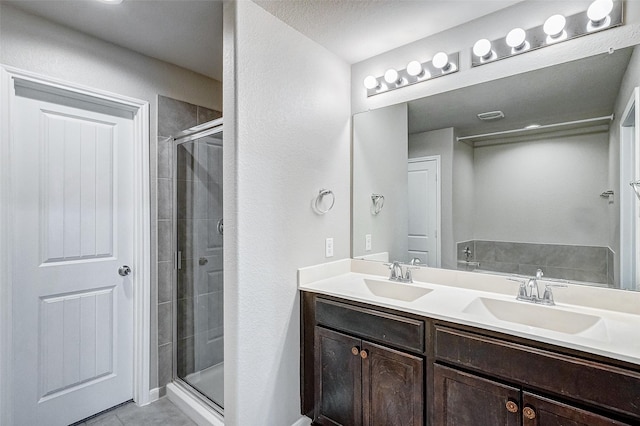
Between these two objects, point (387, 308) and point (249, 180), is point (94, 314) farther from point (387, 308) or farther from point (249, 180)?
point (387, 308)

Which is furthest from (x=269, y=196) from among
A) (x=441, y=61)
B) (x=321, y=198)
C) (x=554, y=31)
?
(x=554, y=31)

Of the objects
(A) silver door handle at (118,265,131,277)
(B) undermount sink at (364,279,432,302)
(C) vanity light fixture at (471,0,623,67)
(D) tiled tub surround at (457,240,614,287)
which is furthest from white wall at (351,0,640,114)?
(A) silver door handle at (118,265,131,277)

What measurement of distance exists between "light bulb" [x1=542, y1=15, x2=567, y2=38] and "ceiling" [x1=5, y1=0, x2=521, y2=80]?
0.22m

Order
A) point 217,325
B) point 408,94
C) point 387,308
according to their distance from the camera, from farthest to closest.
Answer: point 217,325, point 408,94, point 387,308

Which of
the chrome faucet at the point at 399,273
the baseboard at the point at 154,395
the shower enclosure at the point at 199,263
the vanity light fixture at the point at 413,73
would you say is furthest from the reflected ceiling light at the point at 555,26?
the baseboard at the point at 154,395

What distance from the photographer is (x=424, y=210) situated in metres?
2.01

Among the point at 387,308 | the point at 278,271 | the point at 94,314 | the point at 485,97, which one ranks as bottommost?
the point at 94,314

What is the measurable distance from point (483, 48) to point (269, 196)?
1400 millimetres

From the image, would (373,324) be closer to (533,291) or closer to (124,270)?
(533,291)

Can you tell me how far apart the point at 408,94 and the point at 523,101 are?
651 millimetres

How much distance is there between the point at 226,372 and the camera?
5.33 ft

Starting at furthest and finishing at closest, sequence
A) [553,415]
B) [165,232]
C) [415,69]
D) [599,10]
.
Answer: [165,232]
[415,69]
[599,10]
[553,415]

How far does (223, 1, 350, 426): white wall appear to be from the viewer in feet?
5.21

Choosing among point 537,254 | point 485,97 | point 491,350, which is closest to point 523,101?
point 485,97
